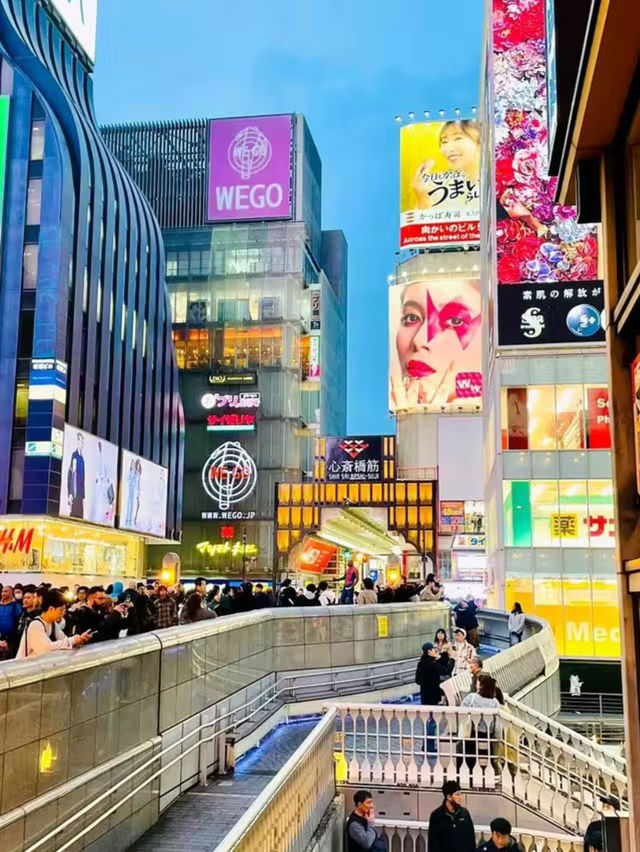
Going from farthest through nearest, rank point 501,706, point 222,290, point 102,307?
point 222,290 → point 102,307 → point 501,706

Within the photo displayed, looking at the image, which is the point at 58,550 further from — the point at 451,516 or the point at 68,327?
the point at 451,516

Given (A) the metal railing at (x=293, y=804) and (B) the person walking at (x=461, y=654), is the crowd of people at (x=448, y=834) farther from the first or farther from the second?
(B) the person walking at (x=461, y=654)

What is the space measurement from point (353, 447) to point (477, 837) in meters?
43.3

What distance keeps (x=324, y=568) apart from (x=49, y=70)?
37845mm

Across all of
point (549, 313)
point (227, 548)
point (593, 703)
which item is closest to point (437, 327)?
point (227, 548)

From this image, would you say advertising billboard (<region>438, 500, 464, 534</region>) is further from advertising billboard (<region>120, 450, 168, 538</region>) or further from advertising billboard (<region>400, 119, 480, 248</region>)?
advertising billboard (<region>120, 450, 168, 538</region>)

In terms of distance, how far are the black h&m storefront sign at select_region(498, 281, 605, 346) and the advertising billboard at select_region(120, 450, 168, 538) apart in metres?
Answer: 26.1

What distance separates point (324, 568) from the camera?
65.8 metres

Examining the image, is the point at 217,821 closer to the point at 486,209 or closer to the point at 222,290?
the point at 486,209

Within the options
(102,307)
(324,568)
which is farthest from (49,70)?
(324,568)

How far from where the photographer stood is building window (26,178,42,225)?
1715 inches

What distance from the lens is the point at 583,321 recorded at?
1340 inches

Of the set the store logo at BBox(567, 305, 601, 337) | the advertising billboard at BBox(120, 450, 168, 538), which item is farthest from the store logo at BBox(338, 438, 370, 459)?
the store logo at BBox(567, 305, 601, 337)

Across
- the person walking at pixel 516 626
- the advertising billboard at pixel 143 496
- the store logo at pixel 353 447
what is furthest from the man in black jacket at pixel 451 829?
the store logo at pixel 353 447
